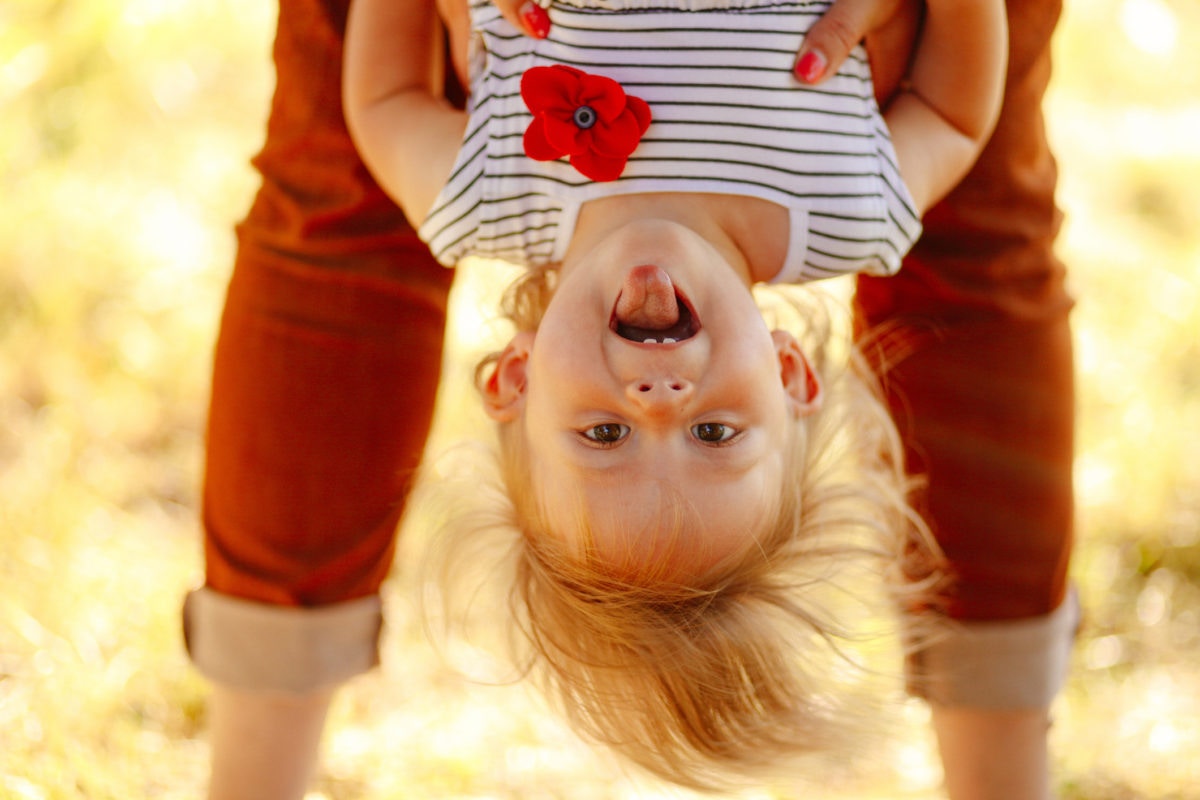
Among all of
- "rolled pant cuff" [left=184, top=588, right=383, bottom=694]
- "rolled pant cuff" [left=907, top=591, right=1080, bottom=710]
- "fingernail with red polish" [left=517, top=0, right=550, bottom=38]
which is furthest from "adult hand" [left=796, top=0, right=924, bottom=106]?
"rolled pant cuff" [left=184, top=588, right=383, bottom=694]

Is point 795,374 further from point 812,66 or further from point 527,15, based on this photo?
point 527,15

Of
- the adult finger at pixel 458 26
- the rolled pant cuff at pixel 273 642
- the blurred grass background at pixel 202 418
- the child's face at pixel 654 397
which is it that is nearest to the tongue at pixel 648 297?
the child's face at pixel 654 397

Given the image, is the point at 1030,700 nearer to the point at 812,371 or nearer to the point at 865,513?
the point at 865,513

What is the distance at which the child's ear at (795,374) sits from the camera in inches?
53.9

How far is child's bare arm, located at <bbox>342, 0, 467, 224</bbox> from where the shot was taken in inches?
51.5

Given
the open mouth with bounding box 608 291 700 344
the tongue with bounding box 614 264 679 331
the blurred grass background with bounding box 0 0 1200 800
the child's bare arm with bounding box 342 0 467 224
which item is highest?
the child's bare arm with bounding box 342 0 467 224

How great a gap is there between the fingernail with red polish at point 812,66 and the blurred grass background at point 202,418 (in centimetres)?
70

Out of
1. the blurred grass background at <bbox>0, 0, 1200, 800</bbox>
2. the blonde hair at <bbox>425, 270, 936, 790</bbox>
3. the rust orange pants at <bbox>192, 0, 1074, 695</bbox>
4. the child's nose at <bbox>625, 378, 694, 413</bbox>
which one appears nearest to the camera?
the child's nose at <bbox>625, 378, 694, 413</bbox>

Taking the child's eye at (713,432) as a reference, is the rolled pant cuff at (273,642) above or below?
below

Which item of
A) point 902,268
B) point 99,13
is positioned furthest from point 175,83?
point 902,268

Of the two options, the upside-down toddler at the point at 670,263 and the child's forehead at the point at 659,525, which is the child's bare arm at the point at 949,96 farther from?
the child's forehead at the point at 659,525

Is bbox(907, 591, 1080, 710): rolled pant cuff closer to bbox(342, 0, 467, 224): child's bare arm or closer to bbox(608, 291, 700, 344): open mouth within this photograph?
bbox(608, 291, 700, 344): open mouth

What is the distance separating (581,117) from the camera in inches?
47.3

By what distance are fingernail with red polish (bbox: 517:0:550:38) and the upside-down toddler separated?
0.05 ft
